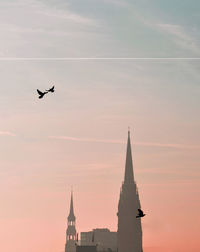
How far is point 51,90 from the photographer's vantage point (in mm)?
87312
